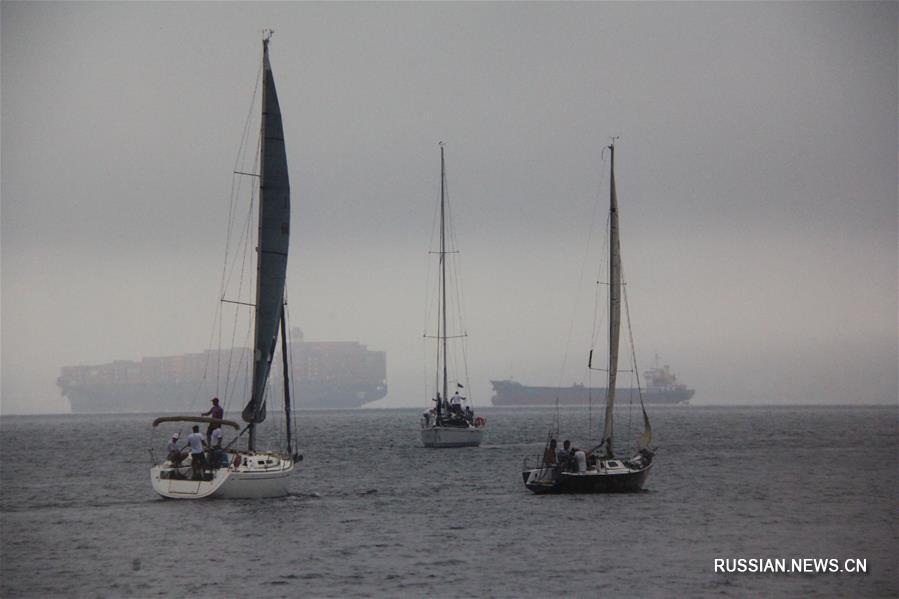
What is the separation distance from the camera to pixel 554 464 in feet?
156

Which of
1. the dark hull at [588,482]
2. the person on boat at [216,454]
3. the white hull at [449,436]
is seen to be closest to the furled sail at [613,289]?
the dark hull at [588,482]

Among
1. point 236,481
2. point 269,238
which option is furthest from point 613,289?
point 236,481

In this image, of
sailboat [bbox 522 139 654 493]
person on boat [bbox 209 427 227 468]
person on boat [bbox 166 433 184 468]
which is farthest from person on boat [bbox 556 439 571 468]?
person on boat [bbox 166 433 184 468]

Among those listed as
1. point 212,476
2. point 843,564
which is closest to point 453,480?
point 212,476

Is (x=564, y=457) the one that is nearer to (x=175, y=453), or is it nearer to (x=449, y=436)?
(x=175, y=453)

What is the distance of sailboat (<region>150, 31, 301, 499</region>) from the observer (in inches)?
1734

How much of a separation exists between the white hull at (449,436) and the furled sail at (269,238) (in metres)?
35.9

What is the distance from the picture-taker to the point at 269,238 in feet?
151

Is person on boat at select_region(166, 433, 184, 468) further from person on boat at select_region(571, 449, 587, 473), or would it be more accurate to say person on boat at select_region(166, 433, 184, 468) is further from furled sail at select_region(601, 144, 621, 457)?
furled sail at select_region(601, 144, 621, 457)

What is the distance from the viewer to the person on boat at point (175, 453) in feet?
143

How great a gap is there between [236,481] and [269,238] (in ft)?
30.8

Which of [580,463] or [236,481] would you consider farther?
[580,463]

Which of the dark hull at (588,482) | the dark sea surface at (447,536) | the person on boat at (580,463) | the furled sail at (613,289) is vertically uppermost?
the furled sail at (613,289)

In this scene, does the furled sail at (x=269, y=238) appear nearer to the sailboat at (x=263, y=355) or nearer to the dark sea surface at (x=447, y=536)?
the sailboat at (x=263, y=355)
